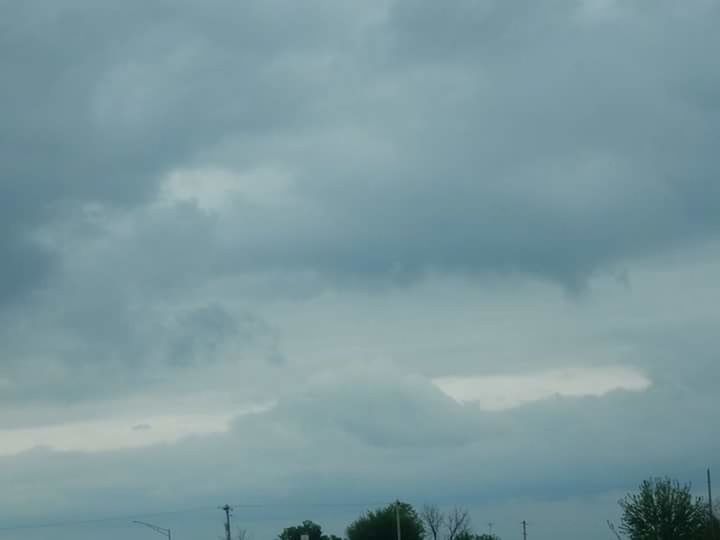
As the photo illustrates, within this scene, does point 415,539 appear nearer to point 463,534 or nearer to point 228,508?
point 463,534

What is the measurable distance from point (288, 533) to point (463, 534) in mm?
25152

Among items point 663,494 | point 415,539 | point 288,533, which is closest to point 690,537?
point 663,494

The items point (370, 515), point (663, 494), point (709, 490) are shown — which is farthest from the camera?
point (370, 515)

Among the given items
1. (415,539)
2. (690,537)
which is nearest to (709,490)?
(690,537)

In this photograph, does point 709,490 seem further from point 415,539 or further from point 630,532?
point 415,539

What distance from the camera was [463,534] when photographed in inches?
6806

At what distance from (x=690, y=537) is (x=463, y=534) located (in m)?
69.0

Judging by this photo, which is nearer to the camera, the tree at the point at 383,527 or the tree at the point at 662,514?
the tree at the point at 662,514

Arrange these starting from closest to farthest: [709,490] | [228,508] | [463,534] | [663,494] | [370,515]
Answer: [709,490] < [663,494] < [228,508] < [370,515] < [463,534]

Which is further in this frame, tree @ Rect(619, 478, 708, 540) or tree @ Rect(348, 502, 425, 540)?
tree @ Rect(348, 502, 425, 540)

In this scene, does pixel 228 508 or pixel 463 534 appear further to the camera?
pixel 463 534

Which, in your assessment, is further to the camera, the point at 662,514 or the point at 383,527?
the point at 383,527

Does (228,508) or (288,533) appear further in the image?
(288,533)

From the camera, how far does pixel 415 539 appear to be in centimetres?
16112
